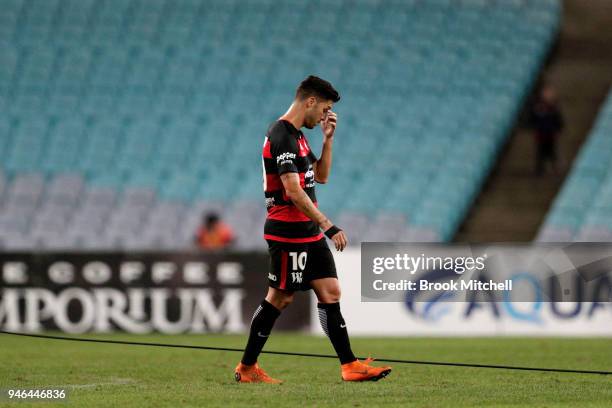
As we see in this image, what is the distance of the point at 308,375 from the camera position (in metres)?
8.61

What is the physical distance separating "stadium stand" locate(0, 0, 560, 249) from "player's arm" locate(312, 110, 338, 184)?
928 centimetres

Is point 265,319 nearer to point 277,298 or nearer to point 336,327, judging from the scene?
point 277,298

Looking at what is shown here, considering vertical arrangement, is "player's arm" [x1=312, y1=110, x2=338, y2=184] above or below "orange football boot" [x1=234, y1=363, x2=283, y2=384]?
above

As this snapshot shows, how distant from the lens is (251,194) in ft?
60.4

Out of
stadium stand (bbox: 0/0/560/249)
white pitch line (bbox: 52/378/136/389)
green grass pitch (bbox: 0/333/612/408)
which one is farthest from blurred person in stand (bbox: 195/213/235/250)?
white pitch line (bbox: 52/378/136/389)

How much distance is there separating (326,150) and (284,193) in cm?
54

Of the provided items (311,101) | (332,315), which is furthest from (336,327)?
(311,101)

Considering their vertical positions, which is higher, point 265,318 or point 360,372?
point 265,318

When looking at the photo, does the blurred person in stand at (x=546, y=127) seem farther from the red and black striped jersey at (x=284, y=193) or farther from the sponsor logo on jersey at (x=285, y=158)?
the sponsor logo on jersey at (x=285, y=158)

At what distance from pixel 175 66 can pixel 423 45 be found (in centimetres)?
433

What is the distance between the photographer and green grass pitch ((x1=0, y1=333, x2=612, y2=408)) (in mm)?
6863

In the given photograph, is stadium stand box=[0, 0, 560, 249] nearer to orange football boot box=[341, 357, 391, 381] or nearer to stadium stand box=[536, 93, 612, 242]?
stadium stand box=[536, 93, 612, 242]

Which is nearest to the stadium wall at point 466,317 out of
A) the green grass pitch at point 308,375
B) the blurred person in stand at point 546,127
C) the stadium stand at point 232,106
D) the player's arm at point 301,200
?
the green grass pitch at point 308,375

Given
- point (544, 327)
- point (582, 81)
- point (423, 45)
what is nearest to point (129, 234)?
point (423, 45)
